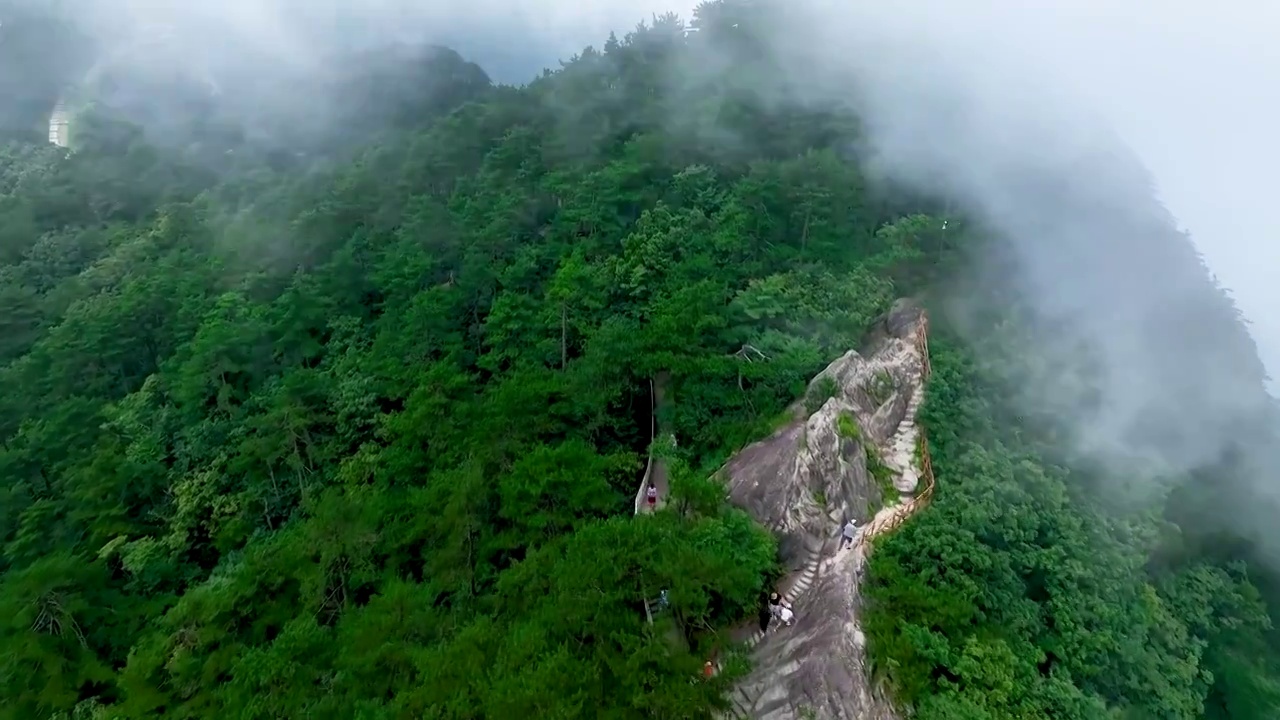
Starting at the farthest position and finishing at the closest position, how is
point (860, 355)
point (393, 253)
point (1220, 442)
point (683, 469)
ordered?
A: point (393, 253)
point (1220, 442)
point (860, 355)
point (683, 469)

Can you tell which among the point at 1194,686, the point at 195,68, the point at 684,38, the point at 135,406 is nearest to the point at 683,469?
the point at 1194,686

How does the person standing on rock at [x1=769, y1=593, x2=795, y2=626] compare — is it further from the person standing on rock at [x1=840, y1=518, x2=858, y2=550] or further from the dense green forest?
the person standing on rock at [x1=840, y1=518, x2=858, y2=550]

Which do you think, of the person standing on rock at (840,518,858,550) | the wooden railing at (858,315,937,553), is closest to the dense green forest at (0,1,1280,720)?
the wooden railing at (858,315,937,553)

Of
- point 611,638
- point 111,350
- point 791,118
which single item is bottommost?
point 611,638

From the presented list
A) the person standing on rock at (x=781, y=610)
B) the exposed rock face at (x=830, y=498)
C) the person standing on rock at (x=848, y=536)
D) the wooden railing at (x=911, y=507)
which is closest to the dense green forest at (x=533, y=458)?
the wooden railing at (x=911, y=507)

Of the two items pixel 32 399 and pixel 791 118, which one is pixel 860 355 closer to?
pixel 791 118

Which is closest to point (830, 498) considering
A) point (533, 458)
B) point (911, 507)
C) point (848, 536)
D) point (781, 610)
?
point (848, 536)
